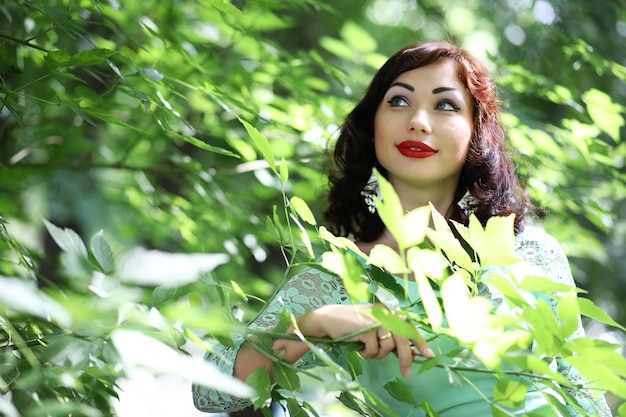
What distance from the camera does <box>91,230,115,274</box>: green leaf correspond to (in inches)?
25.0

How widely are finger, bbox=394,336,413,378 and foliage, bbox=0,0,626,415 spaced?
105 mm

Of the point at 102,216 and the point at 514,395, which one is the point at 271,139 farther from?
the point at 514,395

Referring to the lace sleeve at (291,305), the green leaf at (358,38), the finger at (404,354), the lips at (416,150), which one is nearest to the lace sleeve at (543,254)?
the lips at (416,150)

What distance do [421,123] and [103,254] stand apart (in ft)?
2.47

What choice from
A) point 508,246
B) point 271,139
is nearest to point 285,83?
point 271,139

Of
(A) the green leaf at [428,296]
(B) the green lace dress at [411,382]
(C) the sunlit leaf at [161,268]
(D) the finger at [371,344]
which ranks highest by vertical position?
(C) the sunlit leaf at [161,268]

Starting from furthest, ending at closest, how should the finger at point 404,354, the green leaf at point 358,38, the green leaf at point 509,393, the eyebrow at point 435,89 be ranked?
the green leaf at point 358,38 < the eyebrow at point 435,89 < the finger at point 404,354 < the green leaf at point 509,393

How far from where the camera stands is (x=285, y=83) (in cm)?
181

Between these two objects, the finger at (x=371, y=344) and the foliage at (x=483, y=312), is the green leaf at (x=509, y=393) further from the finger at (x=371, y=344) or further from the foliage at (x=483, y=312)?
the finger at (x=371, y=344)

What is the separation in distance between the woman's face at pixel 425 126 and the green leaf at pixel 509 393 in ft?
2.30

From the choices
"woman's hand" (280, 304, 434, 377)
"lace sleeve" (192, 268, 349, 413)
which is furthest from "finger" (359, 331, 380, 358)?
"lace sleeve" (192, 268, 349, 413)

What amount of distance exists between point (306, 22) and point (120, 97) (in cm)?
224

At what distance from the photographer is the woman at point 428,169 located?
121cm

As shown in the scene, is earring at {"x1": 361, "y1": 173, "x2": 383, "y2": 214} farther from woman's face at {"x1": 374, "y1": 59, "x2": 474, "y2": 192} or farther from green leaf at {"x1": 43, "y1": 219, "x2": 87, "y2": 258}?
green leaf at {"x1": 43, "y1": 219, "x2": 87, "y2": 258}
